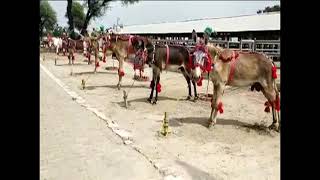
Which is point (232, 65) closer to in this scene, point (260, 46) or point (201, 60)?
point (201, 60)

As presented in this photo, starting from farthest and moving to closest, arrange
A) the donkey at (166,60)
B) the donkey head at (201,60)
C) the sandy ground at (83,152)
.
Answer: the donkey at (166,60)
the donkey head at (201,60)
the sandy ground at (83,152)

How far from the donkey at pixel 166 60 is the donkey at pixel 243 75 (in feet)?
10.9

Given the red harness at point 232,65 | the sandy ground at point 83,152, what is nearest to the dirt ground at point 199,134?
the sandy ground at point 83,152

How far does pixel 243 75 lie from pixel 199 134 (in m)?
1.79

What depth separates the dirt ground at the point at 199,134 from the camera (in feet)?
21.0

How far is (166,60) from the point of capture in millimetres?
12875

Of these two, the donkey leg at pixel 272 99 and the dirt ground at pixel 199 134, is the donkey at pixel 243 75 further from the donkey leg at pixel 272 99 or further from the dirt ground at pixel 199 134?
the dirt ground at pixel 199 134

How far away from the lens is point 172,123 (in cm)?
974

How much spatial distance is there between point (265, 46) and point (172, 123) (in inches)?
620

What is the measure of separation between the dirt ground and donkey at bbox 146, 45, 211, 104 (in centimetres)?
77

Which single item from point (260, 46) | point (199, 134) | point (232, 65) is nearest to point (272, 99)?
point (232, 65)
